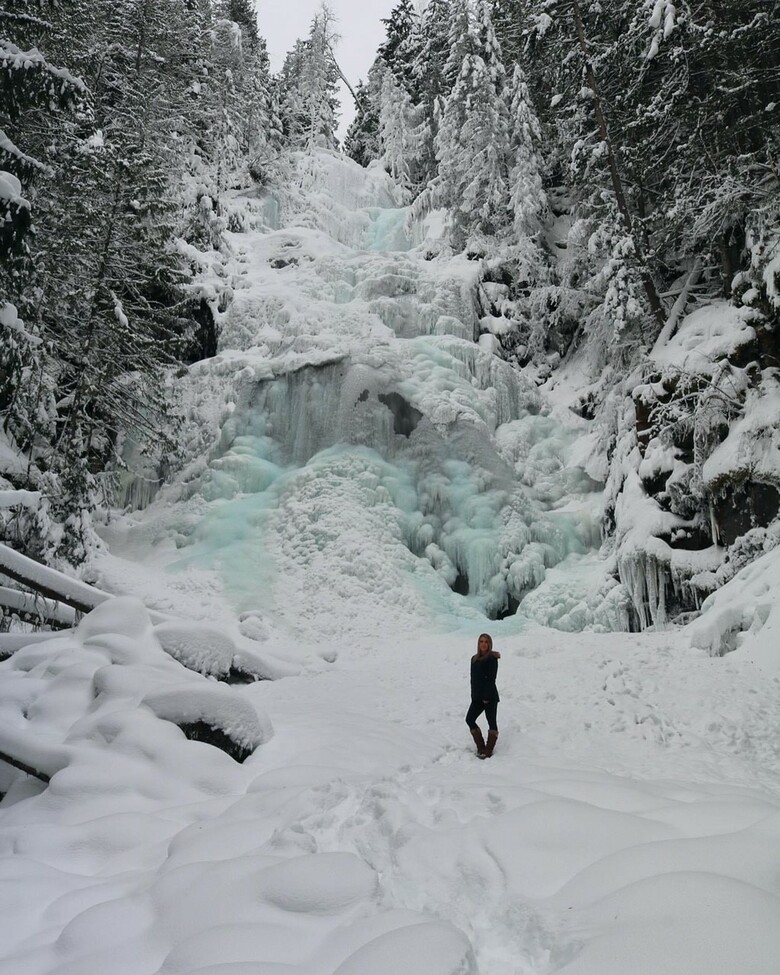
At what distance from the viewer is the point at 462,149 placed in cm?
2441

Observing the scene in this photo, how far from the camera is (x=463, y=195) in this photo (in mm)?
24188

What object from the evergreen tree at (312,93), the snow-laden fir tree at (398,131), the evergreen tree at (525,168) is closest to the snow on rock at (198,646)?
the evergreen tree at (525,168)

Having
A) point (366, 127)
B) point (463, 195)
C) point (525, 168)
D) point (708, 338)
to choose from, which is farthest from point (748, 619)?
point (366, 127)

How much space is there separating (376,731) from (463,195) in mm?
23176

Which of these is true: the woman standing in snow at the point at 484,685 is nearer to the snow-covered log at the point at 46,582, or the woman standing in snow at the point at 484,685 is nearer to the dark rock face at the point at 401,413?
the snow-covered log at the point at 46,582

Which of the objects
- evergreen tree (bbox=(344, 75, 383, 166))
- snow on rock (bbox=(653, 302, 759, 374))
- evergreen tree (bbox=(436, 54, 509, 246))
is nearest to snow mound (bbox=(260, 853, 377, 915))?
snow on rock (bbox=(653, 302, 759, 374))

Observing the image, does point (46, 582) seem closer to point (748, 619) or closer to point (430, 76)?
point (748, 619)

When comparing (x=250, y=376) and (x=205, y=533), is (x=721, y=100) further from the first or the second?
A: (x=205, y=533)

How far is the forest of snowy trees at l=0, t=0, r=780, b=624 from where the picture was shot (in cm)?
1078

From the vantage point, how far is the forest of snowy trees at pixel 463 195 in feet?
35.4

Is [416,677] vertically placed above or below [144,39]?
below

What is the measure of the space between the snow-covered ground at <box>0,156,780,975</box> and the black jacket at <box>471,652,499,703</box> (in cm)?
56

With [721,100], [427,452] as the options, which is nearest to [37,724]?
[427,452]

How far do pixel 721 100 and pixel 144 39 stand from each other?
19.6m
